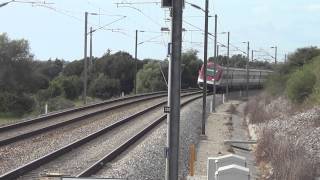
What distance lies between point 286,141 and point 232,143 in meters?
10.4

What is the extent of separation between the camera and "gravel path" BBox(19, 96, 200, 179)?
1827 cm

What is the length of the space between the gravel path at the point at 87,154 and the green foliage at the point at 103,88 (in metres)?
64.4

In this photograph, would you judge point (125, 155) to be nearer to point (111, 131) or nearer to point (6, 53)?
point (111, 131)

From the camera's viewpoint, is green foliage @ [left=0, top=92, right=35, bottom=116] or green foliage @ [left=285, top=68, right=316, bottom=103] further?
green foliage @ [left=0, top=92, right=35, bottom=116]

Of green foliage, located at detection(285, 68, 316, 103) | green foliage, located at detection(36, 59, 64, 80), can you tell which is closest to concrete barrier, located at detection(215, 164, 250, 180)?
green foliage, located at detection(285, 68, 316, 103)

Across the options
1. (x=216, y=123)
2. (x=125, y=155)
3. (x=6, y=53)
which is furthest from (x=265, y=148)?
(x=6, y=53)

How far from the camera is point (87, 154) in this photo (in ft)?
72.4

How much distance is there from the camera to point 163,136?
91.5 ft

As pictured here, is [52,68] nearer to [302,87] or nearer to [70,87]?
[70,87]

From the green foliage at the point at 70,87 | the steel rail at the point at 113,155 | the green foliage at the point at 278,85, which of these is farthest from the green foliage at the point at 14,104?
the steel rail at the point at 113,155

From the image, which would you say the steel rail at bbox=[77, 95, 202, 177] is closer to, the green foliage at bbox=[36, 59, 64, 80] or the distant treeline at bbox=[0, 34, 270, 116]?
the distant treeline at bbox=[0, 34, 270, 116]

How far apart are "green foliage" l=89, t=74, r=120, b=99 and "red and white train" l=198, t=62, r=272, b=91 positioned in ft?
63.3

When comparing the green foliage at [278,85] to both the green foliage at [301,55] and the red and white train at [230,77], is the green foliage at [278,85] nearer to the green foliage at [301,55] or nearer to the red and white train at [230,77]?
the green foliage at [301,55]

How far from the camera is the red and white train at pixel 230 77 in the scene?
229 feet
